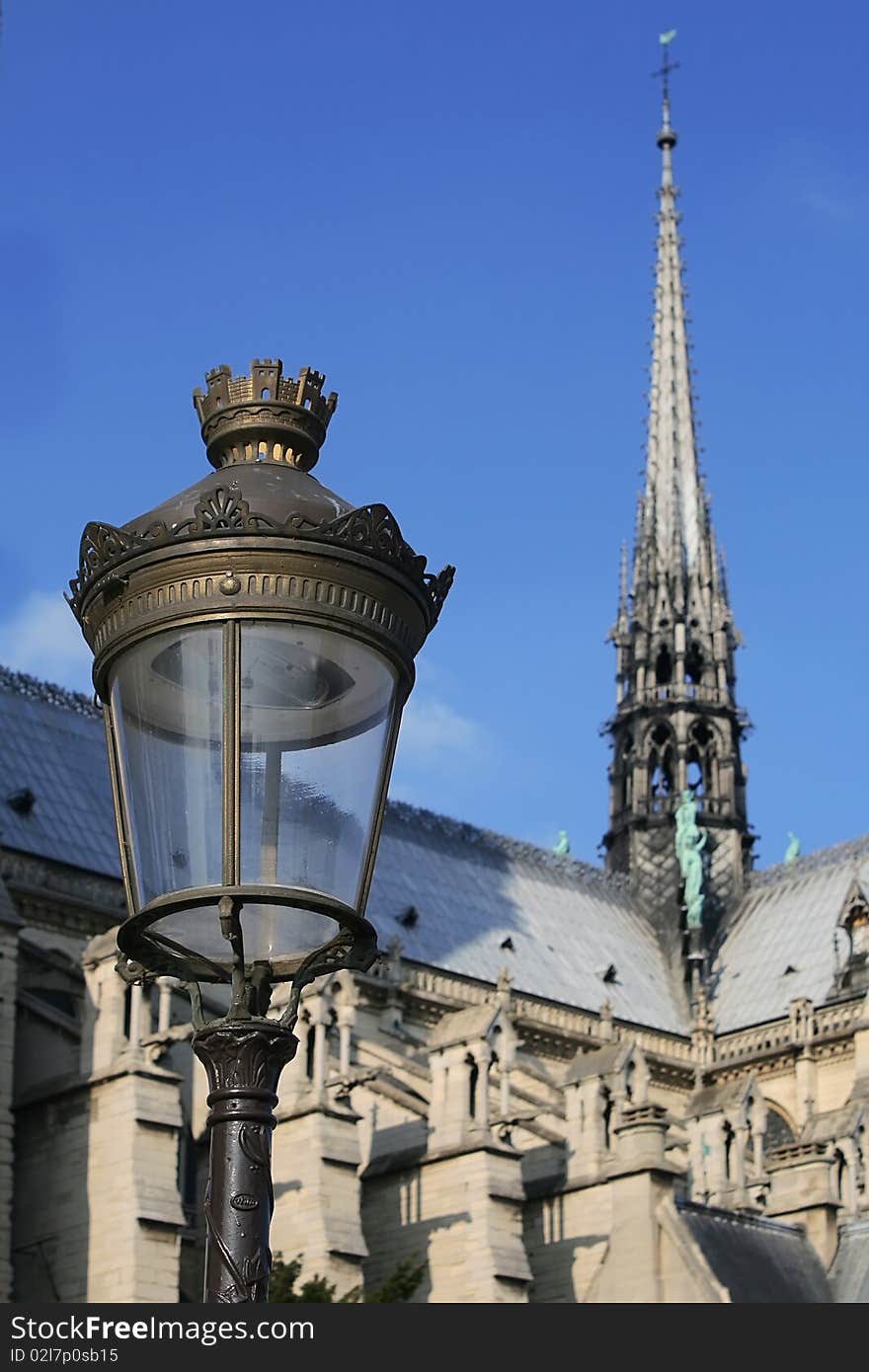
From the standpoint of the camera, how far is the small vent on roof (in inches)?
1890

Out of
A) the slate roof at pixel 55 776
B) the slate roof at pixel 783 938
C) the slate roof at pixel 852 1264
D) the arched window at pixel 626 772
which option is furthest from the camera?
the arched window at pixel 626 772

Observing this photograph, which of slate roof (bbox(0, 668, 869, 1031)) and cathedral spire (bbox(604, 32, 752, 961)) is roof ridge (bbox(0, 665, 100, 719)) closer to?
slate roof (bbox(0, 668, 869, 1031))

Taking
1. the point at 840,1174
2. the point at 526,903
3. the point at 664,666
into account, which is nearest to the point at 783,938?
the point at 526,903

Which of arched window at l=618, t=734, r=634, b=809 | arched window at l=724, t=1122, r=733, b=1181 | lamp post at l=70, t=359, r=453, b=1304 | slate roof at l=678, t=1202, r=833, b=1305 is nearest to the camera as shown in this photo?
lamp post at l=70, t=359, r=453, b=1304

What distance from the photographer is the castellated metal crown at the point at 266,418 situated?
923 centimetres

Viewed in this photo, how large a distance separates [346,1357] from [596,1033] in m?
52.1

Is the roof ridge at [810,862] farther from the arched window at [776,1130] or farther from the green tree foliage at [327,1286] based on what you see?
the green tree foliage at [327,1286]

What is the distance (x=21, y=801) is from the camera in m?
48.2

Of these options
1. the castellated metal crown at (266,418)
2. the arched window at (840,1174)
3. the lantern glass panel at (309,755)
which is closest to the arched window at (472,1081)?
the arched window at (840,1174)

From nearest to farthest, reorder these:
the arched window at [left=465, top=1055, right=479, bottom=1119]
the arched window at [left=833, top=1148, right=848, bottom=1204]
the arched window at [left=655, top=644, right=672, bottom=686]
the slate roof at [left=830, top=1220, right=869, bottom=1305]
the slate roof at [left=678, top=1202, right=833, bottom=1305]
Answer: the slate roof at [left=678, top=1202, right=833, bottom=1305] → the slate roof at [left=830, top=1220, right=869, bottom=1305] → the arched window at [left=465, top=1055, right=479, bottom=1119] → the arched window at [left=833, top=1148, right=848, bottom=1204] → the arched window at [left=655, top=644, right=672, bottom=686]

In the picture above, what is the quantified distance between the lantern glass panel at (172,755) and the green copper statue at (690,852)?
2435 inches

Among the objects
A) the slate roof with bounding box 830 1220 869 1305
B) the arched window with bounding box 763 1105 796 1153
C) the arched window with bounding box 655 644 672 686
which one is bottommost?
the slate roof with bounding box 830 1220 869 1305

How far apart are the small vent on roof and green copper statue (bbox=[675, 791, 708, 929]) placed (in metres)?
27.0

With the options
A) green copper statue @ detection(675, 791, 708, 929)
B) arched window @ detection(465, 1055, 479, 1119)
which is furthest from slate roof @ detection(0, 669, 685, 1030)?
arched window @ detection(465, 1055, 479, 1119)
